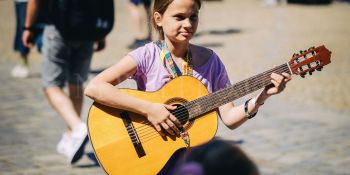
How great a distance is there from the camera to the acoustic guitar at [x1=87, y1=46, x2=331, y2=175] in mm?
2820

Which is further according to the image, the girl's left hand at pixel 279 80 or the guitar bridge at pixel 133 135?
the guitar bridge at pixel 133 135

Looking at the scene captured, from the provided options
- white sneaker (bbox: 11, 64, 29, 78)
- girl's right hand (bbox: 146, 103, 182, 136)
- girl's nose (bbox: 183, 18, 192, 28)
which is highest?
girl's nose (bbox: 183, 18, 192, 28)

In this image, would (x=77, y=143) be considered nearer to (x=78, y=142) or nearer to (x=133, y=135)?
(x=78, y=142)

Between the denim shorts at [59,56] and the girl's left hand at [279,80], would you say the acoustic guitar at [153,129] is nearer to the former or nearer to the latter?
the girl's left hand at [279,80]

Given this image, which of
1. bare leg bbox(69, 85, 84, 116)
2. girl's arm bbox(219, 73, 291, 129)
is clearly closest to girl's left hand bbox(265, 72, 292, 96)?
girl's arm bbox(219, 73, 291, 129)

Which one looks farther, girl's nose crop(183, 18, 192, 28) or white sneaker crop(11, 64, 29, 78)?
white sneaker crop(11, 64, 29, 78)

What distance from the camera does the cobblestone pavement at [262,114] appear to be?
4.79 metres

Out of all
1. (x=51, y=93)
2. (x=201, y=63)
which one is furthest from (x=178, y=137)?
(x=51, y=93)

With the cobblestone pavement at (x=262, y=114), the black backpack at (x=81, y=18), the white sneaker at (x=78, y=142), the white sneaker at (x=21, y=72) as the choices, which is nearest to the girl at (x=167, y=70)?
the cobblestone pavement at (x=262, y=114)

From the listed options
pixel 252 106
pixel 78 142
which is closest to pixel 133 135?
pixel 252 106

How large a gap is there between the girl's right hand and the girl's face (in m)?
0.36

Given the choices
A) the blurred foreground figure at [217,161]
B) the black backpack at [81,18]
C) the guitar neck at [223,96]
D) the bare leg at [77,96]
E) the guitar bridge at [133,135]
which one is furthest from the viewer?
the bare leg at [77,96]

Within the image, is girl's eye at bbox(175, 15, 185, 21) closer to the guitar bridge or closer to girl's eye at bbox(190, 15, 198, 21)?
girl's eye at bbox(190, 15, 198, 21)

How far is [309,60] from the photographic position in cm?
267
